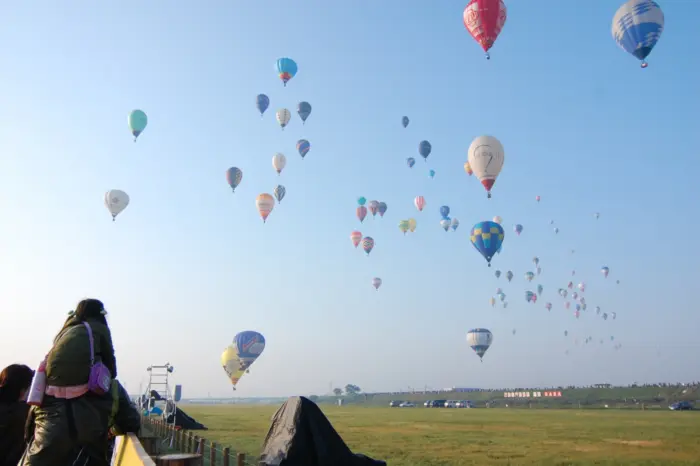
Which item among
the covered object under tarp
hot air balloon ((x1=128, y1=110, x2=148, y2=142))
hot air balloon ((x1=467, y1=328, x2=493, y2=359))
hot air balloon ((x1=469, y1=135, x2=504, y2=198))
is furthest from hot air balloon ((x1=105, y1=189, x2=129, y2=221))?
the covered object under tarp

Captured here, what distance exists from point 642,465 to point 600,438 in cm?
1124

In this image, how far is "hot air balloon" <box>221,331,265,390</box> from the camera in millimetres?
53750

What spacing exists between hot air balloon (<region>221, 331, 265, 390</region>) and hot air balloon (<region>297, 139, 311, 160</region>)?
18087mm

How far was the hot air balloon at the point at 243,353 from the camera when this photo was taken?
176 feet

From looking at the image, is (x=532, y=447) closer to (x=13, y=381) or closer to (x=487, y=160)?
(x=487, y=160)

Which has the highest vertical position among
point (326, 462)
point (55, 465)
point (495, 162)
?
point (495, 162)

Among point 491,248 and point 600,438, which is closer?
point 600,438

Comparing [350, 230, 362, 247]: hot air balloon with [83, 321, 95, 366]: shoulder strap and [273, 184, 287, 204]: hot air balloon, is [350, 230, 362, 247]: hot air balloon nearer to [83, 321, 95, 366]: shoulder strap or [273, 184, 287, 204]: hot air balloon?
[273, 184, 287, 204]: hot air balloon

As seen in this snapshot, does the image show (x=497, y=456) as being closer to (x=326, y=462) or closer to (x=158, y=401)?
(x=326, y=462)

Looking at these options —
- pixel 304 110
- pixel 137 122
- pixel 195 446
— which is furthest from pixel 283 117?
pixel 195 446

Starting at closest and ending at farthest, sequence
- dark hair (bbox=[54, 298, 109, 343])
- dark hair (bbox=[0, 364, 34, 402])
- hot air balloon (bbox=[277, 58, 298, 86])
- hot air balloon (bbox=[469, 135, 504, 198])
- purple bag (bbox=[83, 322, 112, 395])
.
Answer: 1. purple bag (bbox=[83, 322, 112, 395])
2. dark hair (bbox=[54, 298, 109, 343])
3. dark hair (bbox=[0, 364, 34, 402])
4. hot air balloon (bbox=[469, 135, 504, 198])
5. hot air balloon (bbox=[277, 58, 298, 86])

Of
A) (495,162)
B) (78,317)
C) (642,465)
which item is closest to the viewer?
(78,317)

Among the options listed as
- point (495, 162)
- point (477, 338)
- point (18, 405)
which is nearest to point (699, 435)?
point (495, 162)

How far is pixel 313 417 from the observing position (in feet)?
26.0
